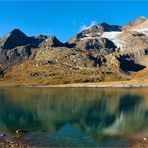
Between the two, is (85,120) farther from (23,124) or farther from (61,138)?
(61,138)

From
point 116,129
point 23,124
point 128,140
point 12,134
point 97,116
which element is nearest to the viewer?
point 128,140

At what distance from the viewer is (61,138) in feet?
241

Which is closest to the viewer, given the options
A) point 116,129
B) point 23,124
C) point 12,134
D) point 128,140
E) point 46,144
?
point 46,144

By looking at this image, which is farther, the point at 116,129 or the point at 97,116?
the point at 97,116

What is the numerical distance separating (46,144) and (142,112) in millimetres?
70351

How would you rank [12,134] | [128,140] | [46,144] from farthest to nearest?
1. [12,134]
2. [128,140]
3. [46,144]

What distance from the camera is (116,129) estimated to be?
289 ft

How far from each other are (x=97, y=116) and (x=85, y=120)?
11.7 metres

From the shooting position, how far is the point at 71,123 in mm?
102062

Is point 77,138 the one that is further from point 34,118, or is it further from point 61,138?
point 34,118

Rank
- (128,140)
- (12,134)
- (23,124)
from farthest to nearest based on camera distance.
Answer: (23,124)
(12,134)
(128,140)

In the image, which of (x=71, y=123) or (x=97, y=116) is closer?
(x=71, y=123)

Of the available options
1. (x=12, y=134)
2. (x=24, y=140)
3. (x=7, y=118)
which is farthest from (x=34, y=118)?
(x=24, y=140)

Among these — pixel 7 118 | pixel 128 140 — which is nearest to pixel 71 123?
pixel 7 118
